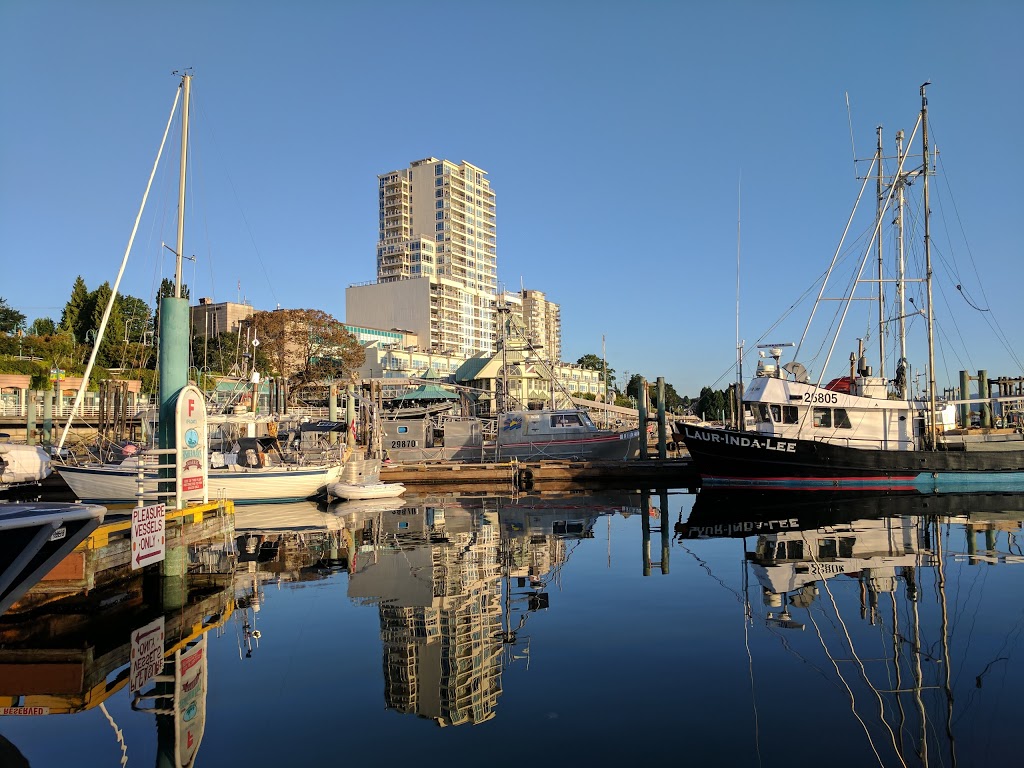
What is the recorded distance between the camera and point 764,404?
103 feet

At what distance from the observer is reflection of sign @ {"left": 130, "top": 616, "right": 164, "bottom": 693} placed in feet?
26.2

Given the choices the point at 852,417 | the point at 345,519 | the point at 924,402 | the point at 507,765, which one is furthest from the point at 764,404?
the point at 507,765

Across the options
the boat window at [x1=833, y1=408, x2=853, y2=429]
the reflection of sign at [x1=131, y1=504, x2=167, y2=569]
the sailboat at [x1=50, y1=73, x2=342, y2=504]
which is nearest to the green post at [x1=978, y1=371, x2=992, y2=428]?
the boat window at [x1=833, y1=408, x2=853, y2=429]

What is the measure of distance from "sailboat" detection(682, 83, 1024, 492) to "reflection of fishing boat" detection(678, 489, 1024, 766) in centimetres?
805

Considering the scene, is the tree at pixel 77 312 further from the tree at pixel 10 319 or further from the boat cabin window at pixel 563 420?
the boat cabin window at pixel 563 420

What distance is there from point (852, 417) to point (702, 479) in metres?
7.21

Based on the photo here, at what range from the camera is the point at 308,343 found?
202 feet

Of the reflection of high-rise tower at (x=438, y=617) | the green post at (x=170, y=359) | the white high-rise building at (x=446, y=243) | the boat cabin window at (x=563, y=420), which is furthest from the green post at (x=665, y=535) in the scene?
the white high-rise building at (x=446, y=243)

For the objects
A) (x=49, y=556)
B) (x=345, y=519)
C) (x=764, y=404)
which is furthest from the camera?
(x=764, y=404)

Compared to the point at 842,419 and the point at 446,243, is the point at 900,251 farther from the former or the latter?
the point at 446,243

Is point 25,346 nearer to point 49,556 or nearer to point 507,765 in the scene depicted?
point 49,556

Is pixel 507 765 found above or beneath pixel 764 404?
beneath

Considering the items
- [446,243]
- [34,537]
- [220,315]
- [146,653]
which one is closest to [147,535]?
[146,653]

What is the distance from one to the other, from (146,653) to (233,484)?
18153mm
